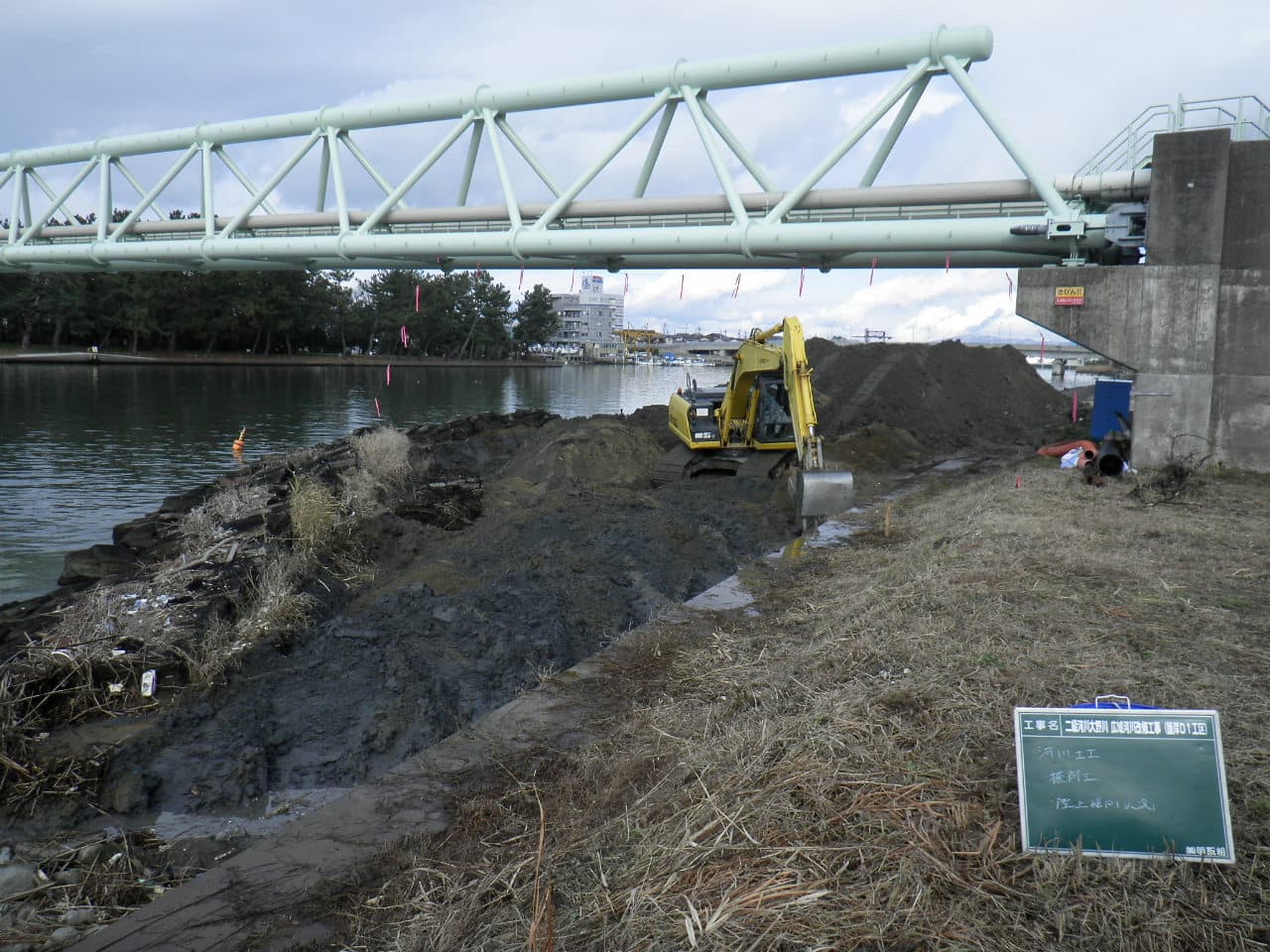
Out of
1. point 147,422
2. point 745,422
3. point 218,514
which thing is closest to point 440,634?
point 218,514

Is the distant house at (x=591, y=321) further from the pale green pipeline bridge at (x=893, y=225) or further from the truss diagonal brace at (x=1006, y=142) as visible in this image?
the truss diagonal brace at (x=1006, y=142)

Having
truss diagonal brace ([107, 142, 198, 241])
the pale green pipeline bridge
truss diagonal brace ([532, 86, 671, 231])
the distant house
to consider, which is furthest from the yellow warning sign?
the distant house

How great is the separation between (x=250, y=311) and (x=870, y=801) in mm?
81004

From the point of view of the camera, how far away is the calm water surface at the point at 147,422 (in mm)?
17828

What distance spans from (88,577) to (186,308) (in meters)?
70.9

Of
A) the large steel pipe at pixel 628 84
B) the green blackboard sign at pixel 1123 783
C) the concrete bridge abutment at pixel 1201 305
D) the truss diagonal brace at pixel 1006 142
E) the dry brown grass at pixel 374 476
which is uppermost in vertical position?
the large steel pipe at pixel 628 84

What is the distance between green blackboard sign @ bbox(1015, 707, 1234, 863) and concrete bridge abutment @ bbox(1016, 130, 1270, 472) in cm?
1620

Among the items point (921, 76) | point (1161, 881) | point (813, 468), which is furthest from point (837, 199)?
point (1161, 881)

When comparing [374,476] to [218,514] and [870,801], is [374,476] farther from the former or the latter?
[870,801]

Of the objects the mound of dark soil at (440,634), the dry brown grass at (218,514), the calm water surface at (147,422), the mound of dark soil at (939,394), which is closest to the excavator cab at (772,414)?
the mound of dark soil at (440,634)

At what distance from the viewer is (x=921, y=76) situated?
24250 mm

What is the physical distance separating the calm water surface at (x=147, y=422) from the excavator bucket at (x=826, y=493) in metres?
11.9

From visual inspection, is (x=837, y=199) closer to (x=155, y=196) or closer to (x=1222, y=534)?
(x=1222, y=534)

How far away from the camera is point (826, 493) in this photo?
14492 mm
